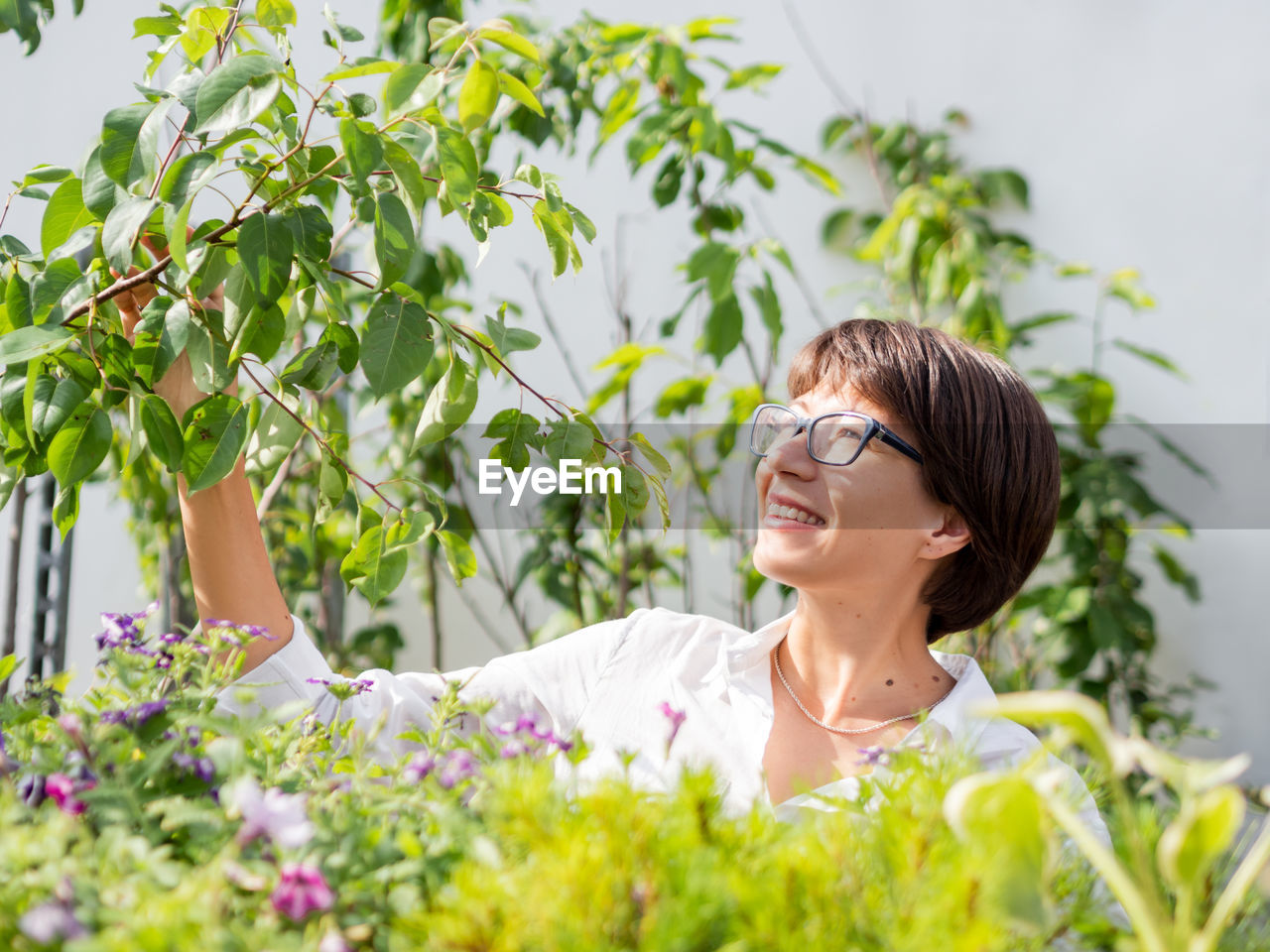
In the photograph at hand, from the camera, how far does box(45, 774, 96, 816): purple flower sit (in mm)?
433

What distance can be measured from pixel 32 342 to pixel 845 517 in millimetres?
733

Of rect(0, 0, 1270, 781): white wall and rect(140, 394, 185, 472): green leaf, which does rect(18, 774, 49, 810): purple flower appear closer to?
rect(140, 394, 185, 472): green leaf

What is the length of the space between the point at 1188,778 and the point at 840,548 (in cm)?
66

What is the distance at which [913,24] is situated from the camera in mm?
2547

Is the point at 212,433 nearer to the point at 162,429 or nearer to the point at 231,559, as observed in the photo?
the point at 162,429

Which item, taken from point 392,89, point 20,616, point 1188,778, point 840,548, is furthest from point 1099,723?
point 20,616

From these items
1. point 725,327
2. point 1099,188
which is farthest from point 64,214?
point 1099,188

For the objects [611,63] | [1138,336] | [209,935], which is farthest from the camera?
[1138,336]

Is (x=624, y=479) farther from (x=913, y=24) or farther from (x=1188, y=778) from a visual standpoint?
(x=913, y=24)

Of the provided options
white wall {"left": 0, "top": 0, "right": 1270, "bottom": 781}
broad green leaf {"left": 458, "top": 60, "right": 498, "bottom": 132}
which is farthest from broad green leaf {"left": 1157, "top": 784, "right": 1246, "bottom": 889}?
white wall {"left": 0, "top": 0, "right": 1270, "bottom": 781}

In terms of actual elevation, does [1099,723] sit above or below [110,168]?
below

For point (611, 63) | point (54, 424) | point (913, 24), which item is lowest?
point (54, 424)

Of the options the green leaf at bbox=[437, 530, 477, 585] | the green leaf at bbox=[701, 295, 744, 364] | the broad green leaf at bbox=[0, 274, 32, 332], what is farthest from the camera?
the green leaf at bbox=[701, 295, 744, 364]

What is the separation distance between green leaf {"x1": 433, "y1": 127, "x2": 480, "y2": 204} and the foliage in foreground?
0.31m
